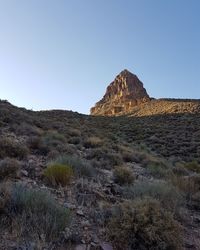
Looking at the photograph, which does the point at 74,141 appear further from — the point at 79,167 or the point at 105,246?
the point at 105,246

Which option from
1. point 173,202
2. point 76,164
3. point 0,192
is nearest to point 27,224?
point 0,192

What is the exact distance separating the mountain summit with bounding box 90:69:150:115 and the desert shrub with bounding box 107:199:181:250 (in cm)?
9039

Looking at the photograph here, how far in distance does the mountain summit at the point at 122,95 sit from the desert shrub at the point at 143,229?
90.4 m

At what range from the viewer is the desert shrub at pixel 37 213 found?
228 inches

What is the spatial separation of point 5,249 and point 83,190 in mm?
3599

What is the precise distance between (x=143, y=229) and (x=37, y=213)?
1.66 meters

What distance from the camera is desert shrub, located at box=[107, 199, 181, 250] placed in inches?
241

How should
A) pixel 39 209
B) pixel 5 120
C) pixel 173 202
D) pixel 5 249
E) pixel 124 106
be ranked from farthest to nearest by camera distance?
pixel 124 106 < pixel 5 120 < pixel 173 202 < pixel 39 209 < pixel 5 249

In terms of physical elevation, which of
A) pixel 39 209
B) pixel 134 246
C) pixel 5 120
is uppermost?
pixel 5 120

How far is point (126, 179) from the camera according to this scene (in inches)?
429

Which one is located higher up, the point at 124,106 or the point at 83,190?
the point at 124,106

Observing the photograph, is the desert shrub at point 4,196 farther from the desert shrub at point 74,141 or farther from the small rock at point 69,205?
the desert shrub at point 74,141

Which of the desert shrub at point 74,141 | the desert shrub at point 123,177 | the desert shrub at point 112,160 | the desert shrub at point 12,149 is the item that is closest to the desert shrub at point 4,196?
the desert shrub at point 123,177

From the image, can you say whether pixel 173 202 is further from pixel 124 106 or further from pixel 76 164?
pixel 124 106
